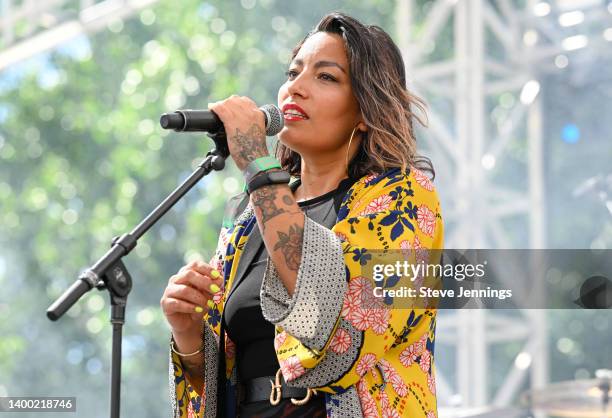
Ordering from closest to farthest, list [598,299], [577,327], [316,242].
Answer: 1. [316,242]
2. [598,299]
3. [577,327]

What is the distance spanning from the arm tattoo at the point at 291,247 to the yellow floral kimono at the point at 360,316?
1 centimetres

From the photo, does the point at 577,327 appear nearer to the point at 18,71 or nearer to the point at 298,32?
the point at 298,32

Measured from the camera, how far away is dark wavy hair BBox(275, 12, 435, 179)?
1835 millimetres

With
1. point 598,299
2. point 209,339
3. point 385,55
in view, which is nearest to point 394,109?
point 385,55

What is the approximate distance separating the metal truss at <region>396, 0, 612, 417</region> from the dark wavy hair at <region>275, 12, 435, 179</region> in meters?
2.98

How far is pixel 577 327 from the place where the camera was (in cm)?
895

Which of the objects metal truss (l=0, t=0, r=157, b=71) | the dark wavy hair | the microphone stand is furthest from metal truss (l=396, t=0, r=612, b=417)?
the microphone stand

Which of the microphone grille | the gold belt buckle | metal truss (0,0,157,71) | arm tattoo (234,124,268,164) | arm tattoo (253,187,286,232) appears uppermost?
metal truss (0,0,157,71)

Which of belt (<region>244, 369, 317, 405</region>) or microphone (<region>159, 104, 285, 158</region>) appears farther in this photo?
belt (<region>244, 369, 317, 405</region>)

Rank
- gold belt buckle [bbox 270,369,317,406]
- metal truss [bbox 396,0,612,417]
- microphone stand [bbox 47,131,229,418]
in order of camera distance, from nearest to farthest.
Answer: microphone stand [bbox 47,131,229,418], gold belt buckle [bbox 270,369,317,406], metal truss [bbox 396,0,612,417]

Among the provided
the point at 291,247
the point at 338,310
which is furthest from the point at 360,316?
the point at 291,247

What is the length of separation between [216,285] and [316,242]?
0.69 feet

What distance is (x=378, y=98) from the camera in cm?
186

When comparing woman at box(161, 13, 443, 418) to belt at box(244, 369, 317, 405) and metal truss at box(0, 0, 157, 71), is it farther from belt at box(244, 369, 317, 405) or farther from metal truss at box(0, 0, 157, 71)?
metal truss at box(0, 0, 157, 71)
